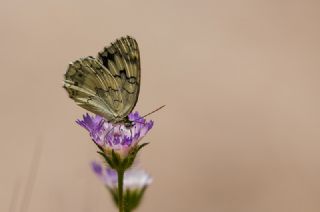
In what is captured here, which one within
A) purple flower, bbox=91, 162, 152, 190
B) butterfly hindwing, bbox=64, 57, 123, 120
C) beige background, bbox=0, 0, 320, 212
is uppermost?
beige background, bbox=0, 0, 320, 212

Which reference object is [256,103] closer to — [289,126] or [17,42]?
[289,126]

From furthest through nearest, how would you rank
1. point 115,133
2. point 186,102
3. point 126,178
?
point 186,102, point 126,178, point 115,133

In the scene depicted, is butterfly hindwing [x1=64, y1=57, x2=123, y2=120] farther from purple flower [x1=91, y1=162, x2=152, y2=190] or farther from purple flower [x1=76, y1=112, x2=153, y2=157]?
purple flower [x1=91, y1=162, x2=152, y2=190]

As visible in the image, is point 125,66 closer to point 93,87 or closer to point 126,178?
point 93,87

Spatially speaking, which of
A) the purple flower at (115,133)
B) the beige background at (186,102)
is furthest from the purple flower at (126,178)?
the beige background at (186,102)

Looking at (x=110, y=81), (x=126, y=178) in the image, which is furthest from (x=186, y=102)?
(x=110, y=81)

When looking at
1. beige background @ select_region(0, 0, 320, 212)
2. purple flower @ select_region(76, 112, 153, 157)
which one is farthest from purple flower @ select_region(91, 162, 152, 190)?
beige background @ select_region(0, 0, 320, 212)

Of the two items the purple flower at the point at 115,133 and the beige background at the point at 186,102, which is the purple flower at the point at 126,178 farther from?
the beige background at the point at 186,102
